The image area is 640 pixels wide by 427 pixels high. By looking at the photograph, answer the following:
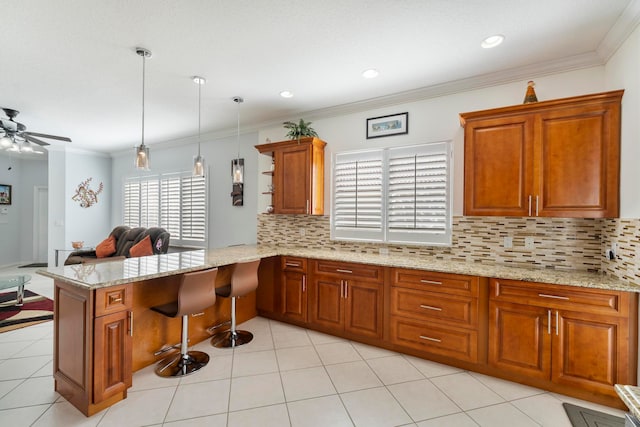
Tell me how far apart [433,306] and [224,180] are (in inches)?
152

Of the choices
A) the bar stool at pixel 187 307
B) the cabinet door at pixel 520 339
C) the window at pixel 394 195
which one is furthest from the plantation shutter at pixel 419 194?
the bar stool at pixel 187 307

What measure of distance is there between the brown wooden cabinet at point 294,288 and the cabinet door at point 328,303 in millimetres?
142

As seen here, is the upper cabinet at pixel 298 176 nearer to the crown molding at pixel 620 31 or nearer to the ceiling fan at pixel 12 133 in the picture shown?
the crown molding at pixel 620 31

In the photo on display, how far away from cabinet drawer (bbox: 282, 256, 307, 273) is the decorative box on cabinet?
1.07m

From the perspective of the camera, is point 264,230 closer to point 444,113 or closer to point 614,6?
point 444,113

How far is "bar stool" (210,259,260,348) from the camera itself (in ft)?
9.57

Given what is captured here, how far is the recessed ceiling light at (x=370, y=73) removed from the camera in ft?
9.37

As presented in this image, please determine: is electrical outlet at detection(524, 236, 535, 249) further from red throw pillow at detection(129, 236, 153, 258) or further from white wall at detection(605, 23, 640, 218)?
red throw pillow at detection(129, 236, 153, 258)

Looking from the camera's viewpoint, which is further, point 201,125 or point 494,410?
point 201,125

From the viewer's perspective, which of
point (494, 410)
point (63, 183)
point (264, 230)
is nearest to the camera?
point (494, 410)

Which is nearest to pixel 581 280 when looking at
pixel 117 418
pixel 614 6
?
pixel 614 6

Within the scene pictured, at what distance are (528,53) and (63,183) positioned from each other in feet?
26.8

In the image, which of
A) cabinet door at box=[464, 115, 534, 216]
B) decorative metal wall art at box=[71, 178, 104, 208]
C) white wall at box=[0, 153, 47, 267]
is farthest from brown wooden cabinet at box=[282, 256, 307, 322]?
white wall at box=[0, 153, 47, 267]

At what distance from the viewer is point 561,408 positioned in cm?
208
